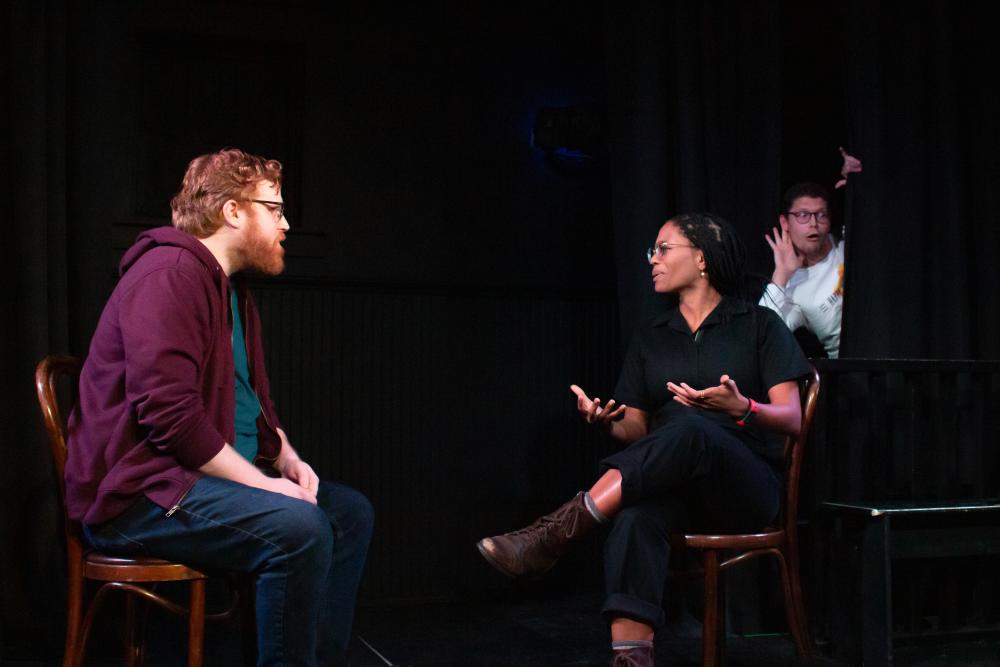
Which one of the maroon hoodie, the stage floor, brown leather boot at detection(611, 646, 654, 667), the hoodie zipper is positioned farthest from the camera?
the stage floor

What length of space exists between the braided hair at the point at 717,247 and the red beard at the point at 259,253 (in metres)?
1.18

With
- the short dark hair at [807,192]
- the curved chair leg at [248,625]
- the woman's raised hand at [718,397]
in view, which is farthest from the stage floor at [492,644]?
the short dark hair at [807,192]

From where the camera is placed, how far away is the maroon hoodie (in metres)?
1.97

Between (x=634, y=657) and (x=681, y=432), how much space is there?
526mm

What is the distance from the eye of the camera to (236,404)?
233 centimetres

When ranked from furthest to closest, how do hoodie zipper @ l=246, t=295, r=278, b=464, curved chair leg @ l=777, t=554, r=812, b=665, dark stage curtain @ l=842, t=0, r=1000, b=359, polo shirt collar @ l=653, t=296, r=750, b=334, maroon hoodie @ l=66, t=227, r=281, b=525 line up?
dark stage curtain @ l=842, t=0, r=1000, b=359 < polo shirt collar @ l=653, t=296, r=750, b=334 < curved chair leg @ l=777, t=554, r=812, b=665 < hoodie zipper @ l=246, t=295, r=278, b=464 < maroon hoodie @ l=66, t=227, r=281, b=525

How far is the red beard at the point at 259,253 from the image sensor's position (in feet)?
7.58

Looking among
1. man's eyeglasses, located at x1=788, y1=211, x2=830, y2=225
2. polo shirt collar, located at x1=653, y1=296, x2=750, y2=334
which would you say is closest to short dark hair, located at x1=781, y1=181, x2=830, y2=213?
man's eyeglasses, located at x1=788, y1=211, x2=830, y2=225

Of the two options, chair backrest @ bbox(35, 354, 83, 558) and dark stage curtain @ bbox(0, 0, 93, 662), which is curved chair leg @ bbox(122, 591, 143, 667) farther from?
dark stage curtain @ bbox(0, 0, 93, 662)

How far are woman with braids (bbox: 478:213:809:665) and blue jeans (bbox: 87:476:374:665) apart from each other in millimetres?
578

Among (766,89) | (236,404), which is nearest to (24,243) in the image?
(236,404)

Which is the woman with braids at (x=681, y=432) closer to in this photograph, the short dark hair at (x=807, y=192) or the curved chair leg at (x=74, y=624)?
the short dark hair at (x=807, y=192)

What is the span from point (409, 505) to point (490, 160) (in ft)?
4.42

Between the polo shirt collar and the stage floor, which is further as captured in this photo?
the stage floor
